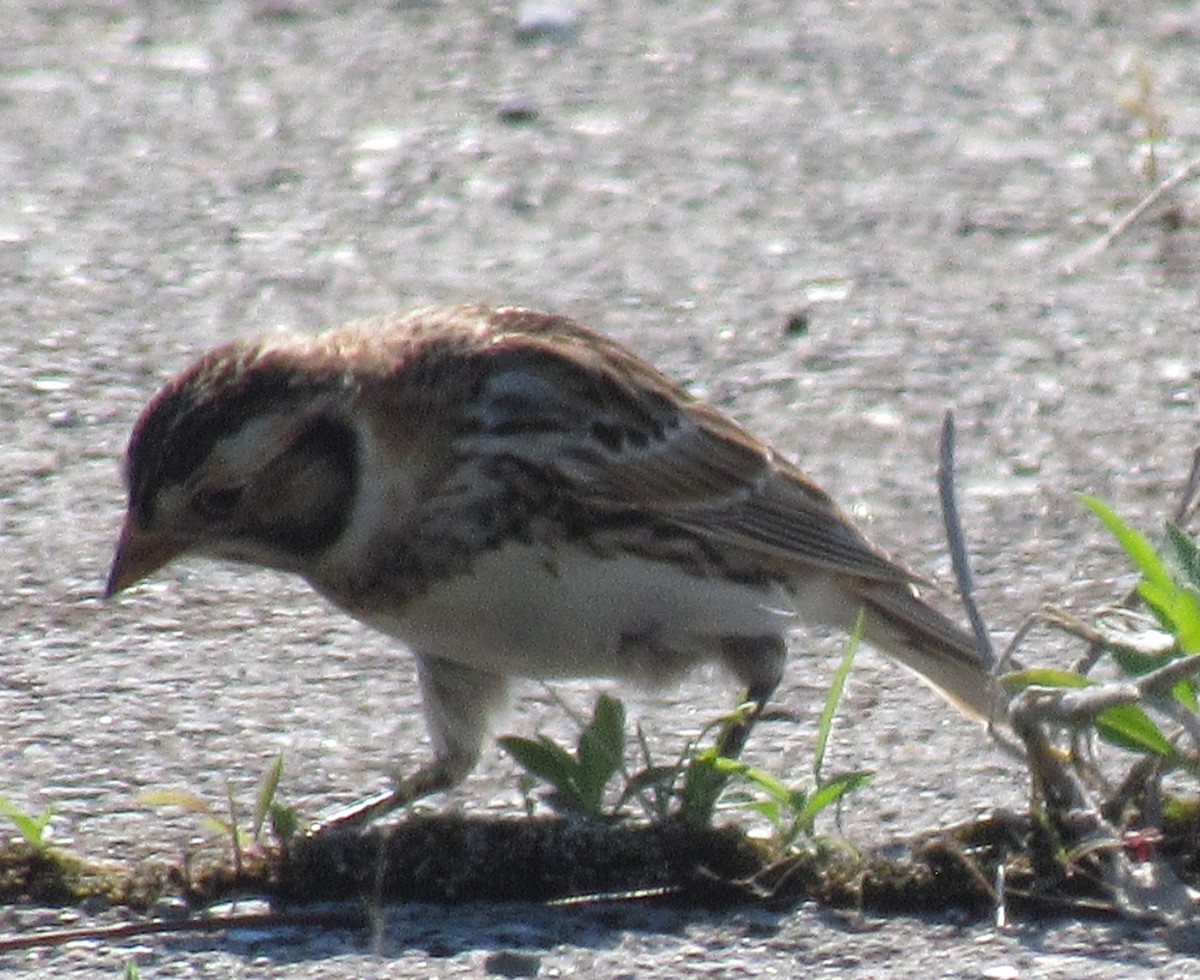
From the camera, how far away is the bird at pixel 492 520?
169 inches

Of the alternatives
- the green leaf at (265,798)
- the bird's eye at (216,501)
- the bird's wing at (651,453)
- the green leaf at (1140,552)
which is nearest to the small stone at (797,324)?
the bird's wing at (651,453)

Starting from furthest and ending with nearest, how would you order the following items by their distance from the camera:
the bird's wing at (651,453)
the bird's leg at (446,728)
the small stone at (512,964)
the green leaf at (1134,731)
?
the bird's wing at (651,453) → the bird's leg at (446,728) → the green leaf at (1134,731) → the small stone at (512,964)

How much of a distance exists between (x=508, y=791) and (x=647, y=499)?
2.24 ft

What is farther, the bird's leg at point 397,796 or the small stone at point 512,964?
the bird's leg at point 397,796

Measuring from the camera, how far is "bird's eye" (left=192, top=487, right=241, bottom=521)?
4.37 m

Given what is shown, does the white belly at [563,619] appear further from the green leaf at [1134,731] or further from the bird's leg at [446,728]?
the green leaf at [1134,731]

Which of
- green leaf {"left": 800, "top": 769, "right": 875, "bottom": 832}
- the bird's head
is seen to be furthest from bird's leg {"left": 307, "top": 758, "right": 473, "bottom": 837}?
green leaf {"left": 800, "top": 769, "right": 875, "bottom": 832}

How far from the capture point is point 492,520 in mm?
4332

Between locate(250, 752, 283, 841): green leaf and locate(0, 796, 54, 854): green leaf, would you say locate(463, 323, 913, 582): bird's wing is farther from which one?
locate(0, 796, 54, 854): green leaf

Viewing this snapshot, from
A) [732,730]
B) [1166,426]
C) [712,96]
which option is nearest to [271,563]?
[732,730]

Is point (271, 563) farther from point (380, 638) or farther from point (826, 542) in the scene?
point (826, 542)

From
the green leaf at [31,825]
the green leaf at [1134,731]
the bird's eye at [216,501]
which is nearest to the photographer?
the green leaf at [1134,731]

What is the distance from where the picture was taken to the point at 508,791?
415 centimetres

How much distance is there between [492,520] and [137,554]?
58cm
